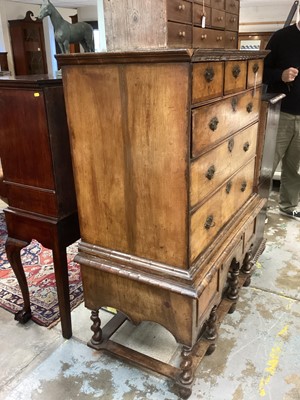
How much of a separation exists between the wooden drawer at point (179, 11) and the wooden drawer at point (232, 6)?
0.46m

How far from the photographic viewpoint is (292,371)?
5.51 feet

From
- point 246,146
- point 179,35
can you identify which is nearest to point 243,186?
point 246,146

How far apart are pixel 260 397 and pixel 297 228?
182cm

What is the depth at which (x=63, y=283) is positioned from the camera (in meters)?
1.77

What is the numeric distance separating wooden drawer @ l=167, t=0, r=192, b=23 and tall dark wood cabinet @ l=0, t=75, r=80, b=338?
514mm

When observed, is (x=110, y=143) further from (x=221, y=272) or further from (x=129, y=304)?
(x=221, y=272)

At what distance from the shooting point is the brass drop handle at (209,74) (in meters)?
1.22

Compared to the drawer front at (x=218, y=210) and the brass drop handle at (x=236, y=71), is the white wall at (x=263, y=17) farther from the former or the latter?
the brass drop handle at (x=236, y=71)

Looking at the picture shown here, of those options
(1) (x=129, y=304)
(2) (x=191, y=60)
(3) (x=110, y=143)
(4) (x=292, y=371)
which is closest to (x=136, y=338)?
(1) (x=129, y=304)

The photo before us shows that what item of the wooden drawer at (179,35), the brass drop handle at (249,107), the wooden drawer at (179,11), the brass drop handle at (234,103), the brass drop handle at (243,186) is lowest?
the brass drop handle at (243,186)

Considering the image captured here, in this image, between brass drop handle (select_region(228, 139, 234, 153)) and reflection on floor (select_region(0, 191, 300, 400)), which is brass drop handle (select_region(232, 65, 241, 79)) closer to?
brass drop handle (select_region(228, 139, 234, 153))

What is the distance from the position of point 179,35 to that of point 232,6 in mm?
666

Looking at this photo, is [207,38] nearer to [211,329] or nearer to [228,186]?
[228,186]

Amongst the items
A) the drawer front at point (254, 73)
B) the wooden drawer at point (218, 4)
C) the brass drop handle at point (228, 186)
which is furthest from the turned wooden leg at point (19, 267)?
the wooden drawer at point (218, 4)
